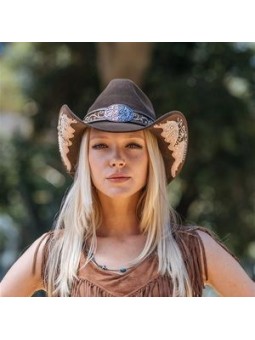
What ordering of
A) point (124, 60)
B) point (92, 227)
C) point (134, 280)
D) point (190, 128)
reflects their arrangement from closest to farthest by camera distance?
point (134, 280) → point (92, 227) → point (124, 60) → point (190, 128)

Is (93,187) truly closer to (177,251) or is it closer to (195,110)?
(177,251)

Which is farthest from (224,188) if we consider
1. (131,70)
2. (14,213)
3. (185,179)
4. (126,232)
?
(126,232)

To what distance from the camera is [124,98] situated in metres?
2.12

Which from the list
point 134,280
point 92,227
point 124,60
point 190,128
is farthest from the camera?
point 190,128

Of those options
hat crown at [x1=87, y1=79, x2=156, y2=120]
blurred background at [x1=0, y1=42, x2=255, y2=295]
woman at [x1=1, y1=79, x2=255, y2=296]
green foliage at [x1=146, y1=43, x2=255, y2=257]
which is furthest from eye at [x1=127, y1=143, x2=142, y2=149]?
green foliage at [x1=146, y1=43, x2=255, y2=257]

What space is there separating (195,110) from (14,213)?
7.03 feet

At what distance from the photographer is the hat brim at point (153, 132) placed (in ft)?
6.73

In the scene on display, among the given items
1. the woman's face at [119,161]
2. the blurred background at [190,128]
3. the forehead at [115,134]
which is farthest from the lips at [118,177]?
the blurred background at [190,128]

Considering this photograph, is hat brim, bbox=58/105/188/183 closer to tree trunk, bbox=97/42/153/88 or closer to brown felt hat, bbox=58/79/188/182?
brown felt hat, bbox=58/79/188/182

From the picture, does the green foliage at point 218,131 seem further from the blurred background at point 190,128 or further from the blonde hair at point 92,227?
the blonde hair at point 92,227

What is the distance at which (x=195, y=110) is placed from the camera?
24.9 feet

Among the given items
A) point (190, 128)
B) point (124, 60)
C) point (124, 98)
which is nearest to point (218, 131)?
point (190, 128)

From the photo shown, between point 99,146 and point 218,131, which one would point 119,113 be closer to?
point 99,146

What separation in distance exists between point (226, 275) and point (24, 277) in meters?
0.56
